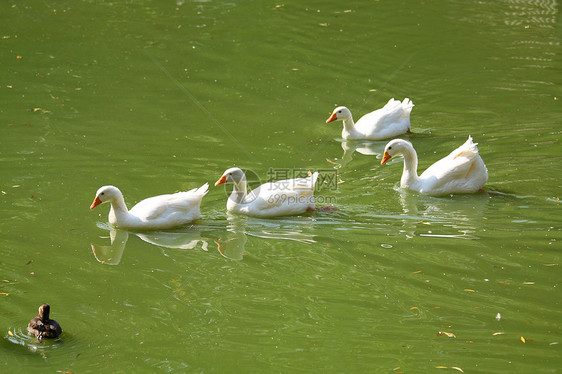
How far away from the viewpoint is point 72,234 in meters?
8.71

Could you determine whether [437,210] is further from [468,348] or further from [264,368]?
[264,368]

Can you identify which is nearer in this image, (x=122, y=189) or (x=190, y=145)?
(x=122, y=189)

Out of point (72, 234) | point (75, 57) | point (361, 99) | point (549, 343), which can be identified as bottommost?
point (549, 343)

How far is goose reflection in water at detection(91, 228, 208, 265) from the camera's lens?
8.28 meters

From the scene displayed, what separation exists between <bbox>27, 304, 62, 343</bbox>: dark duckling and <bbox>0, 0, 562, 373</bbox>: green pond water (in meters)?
0.13

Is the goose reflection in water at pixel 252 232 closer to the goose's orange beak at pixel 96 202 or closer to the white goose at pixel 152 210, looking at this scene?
the white goose at pixel 152 210

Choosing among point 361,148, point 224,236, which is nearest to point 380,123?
point 361,148

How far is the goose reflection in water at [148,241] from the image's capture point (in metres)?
8.28

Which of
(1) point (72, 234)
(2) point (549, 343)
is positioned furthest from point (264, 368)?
(1) point (72, 234)

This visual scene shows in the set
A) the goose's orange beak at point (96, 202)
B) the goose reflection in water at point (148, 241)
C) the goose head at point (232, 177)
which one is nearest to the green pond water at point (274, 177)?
the goose reflection in water at point (148, 241)

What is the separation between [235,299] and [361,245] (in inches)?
73.6

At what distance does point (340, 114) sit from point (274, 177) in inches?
83.9

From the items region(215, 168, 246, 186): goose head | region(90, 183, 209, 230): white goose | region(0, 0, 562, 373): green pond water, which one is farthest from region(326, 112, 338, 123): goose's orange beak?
region(90, 183, 209, 230): white goose

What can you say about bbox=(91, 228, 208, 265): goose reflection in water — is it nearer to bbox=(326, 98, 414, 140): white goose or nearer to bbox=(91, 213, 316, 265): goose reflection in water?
bbox=(91, 213, 316, 265): goose reflection in water
